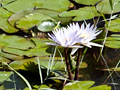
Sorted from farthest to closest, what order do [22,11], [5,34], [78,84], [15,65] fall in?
[22,11] → [5,34] → [15,65] → [78,84]

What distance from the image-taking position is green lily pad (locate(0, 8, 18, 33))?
1.61 metres

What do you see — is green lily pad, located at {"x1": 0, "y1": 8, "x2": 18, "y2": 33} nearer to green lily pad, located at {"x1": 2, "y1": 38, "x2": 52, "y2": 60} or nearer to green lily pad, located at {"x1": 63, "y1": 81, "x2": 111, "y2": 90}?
green lily pad, located at {"x1": 2, "y1": 38, "x2": 52, "y2": 60}

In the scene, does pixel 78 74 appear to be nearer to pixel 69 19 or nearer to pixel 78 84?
pixel 78 84

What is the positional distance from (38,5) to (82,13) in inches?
18.5

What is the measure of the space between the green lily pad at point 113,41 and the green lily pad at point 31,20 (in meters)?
0.56

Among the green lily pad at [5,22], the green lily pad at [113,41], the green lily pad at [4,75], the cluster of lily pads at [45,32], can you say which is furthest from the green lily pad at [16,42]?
the green lily pad at [113,41]

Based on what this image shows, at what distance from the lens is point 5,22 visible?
66.7 inches

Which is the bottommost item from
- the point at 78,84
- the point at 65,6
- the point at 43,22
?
the point at 78,84

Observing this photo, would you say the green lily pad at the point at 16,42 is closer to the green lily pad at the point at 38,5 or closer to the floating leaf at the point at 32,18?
the floating leaf at the point at 32,18

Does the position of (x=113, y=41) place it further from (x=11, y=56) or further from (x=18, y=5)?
(x=18, y=5)

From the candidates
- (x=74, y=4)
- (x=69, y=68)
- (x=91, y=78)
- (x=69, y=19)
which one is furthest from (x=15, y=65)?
(x=74, y=4)

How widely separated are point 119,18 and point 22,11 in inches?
35.3

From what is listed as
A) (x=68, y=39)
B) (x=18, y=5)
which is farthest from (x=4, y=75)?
(x=18, y=5)

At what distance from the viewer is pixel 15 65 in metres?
1.25
